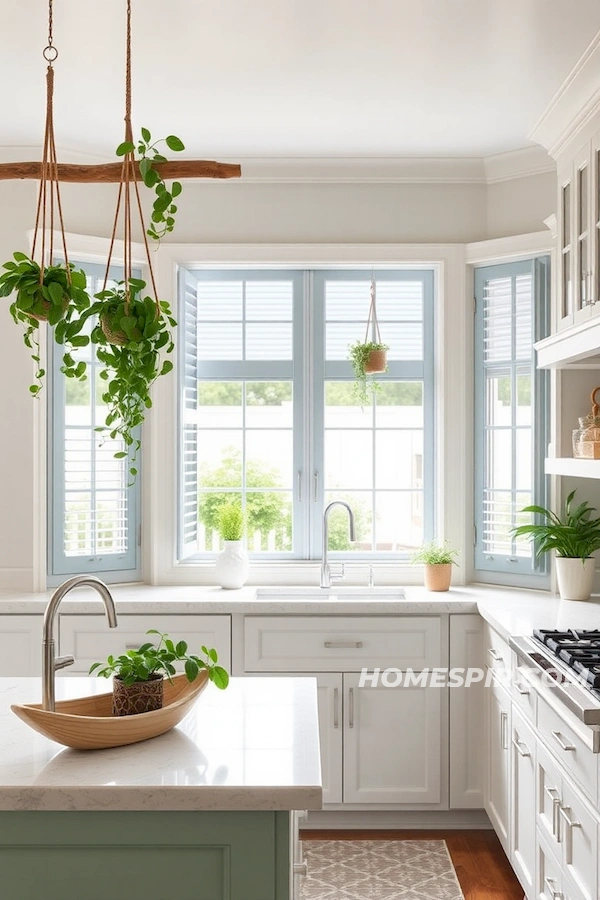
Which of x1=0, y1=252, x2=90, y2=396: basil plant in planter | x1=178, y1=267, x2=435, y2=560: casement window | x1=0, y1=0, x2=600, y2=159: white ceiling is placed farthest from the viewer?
x1=178, y1=267, x2=435, y2=560: casement window

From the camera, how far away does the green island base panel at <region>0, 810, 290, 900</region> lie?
1622mm

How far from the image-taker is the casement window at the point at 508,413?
3.91m

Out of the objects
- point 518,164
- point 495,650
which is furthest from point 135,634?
point 518,164

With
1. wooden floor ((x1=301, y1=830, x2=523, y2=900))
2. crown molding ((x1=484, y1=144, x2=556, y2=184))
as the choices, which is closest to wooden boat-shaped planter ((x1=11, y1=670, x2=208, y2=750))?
wooden floor ((x1=301, y1=830, x2=523, y2=900))

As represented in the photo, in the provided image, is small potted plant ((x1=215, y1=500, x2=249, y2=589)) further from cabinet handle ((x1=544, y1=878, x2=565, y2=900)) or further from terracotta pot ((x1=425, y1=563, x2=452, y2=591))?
cabinet handle ((x1=544, y1=878, x2=565, y2=900))

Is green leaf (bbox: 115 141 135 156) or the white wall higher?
the white wall

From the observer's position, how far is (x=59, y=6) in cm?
262

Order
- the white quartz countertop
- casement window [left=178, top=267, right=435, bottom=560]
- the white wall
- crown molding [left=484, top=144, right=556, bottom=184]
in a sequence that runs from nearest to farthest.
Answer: the white quartz countertop
crown molding [left=484, top=144, right=556, bottom=184]
the white wall
casement window [left=178, top=267, right=435, bottom=560]

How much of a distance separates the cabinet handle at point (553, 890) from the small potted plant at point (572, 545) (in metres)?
1.34

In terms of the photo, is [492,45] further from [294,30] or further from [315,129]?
[315,129]

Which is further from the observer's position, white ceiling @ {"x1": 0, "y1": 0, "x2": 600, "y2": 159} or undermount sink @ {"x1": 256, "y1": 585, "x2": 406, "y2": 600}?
undermount sink @ {"x1": 256, "y1": 585, "x2": 406, "y2": 600}

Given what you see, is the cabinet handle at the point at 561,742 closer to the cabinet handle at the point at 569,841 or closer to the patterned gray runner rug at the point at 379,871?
the cabinet handle at the point at 569,841

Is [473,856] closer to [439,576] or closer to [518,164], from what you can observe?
[439,576]

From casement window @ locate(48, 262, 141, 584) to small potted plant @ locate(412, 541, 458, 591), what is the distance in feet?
4.42
